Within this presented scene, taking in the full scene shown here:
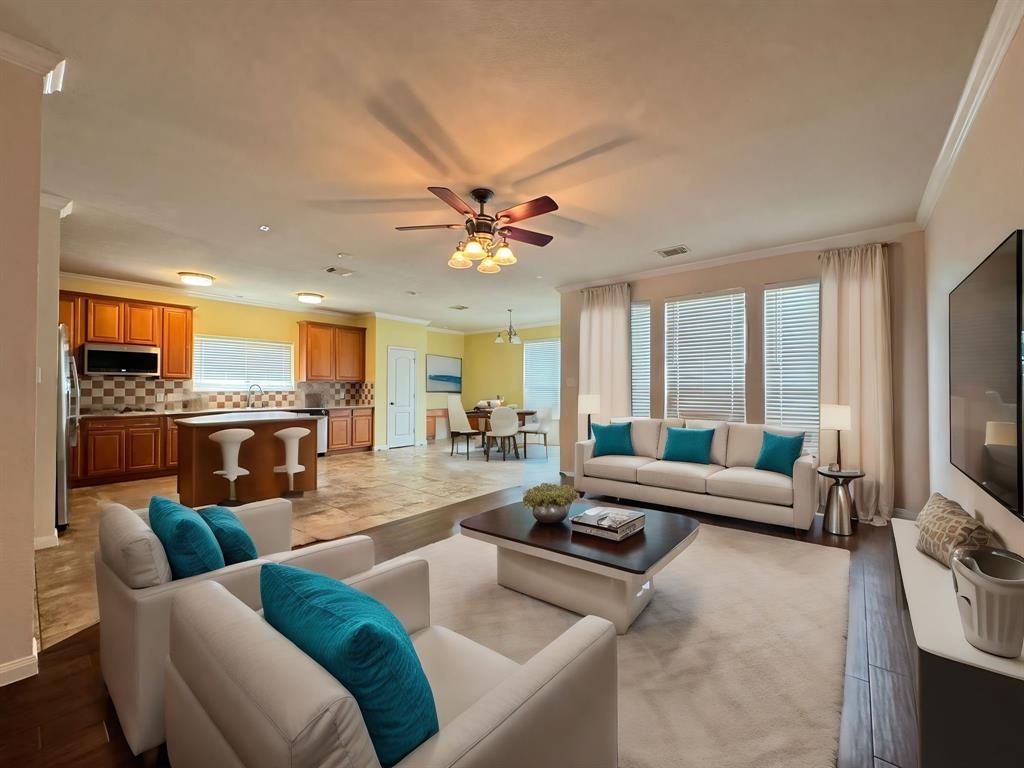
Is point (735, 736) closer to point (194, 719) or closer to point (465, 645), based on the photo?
point (465, 645)

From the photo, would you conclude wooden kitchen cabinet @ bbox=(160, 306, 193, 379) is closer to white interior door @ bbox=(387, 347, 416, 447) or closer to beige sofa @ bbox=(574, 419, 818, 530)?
white interior door @ bbox=(387, 347, 416, 447)

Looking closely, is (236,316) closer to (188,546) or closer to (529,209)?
(529,209)

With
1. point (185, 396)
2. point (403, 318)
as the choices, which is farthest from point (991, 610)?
point (403, 318)

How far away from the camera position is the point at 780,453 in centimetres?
425

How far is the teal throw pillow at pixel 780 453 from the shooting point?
13.8 ft

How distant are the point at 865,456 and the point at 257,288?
7.89 metres

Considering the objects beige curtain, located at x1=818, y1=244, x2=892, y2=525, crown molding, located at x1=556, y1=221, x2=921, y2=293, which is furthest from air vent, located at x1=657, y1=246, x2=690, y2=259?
beige curtain, located at x1=818, y1=244, x2=892, y2=525

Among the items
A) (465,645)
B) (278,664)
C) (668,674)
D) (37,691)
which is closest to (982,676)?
(668,674)

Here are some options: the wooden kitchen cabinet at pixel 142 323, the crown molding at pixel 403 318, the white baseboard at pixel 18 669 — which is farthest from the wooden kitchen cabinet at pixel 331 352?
the white baseboard at pixel 18 669

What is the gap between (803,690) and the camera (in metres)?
1.92

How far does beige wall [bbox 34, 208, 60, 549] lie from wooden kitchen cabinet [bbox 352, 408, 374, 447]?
Answer: 16.5 ft

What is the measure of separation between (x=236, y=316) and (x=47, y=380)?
430 cm

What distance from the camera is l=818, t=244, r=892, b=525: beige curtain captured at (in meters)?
4.23

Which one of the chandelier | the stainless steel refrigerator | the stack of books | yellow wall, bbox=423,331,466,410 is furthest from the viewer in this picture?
yellow wall, bbox=423,331,466,410
